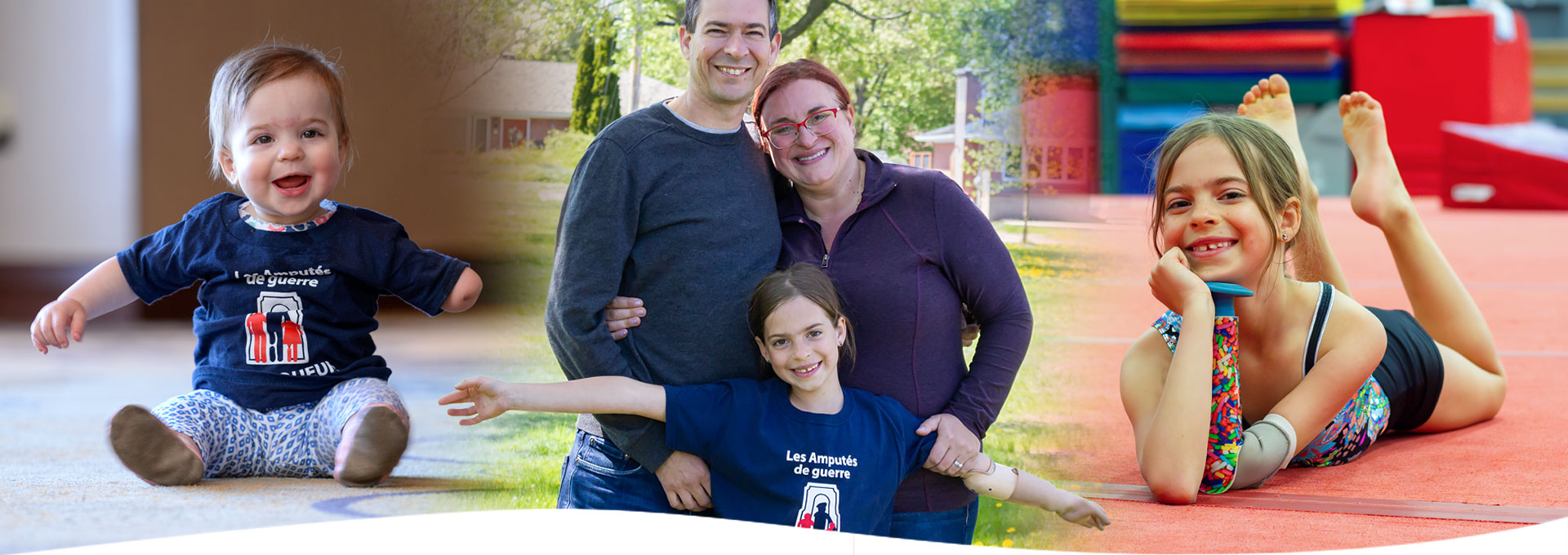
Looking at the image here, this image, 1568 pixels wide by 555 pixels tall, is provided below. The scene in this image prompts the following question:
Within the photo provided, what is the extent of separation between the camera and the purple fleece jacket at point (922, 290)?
5.76 ft

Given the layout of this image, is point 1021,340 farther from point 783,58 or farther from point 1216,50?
point 1216,50

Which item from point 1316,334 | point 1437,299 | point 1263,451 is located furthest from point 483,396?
point 1437,299

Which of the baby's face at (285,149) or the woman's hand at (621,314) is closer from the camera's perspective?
the woman's hand at (621,314)

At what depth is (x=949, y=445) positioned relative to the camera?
174cm

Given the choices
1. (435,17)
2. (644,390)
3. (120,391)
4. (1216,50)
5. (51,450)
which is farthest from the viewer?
(1216,50)

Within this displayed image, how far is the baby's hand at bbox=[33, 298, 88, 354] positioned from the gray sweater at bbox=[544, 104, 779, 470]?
74cm

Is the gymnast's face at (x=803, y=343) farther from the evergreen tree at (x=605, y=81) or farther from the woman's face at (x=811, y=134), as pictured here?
the evergreen tree at (x=605, y=81)

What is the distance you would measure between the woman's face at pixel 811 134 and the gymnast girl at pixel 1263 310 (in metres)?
0.62

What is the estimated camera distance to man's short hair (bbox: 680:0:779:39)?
1.73 meters

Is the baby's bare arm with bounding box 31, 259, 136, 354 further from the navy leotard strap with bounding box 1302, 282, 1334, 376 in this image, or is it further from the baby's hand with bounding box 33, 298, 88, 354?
the navy leotard strap with bounding box 1302, 282, 1334, 376

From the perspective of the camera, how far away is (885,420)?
1.74 meters

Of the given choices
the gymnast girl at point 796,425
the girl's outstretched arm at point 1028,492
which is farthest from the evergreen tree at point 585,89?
the girl's outstretched arm at point 1028,492

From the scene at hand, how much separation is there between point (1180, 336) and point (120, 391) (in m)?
2.94

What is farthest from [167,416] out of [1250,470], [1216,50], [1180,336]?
[1216,50]
